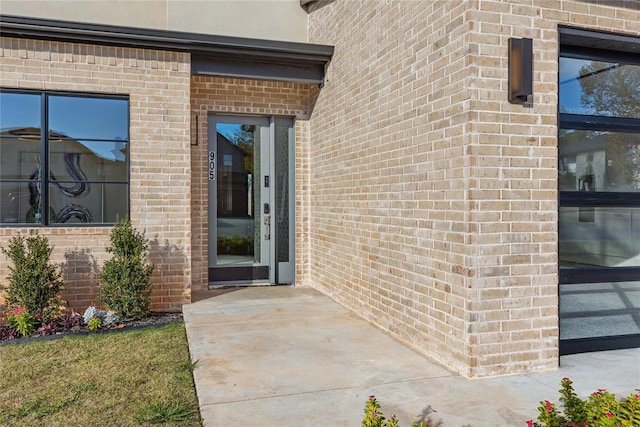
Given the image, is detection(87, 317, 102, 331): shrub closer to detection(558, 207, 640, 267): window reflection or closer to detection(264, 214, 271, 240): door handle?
detection(264, 214, 271, 240): door handle

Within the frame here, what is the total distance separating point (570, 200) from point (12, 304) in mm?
5916

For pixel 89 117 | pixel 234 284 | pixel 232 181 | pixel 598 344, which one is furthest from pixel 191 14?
pixel 598 344

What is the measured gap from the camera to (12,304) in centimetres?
539

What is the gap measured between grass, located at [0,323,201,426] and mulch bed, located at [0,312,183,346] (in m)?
0.17

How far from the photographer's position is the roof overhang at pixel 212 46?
224 inches

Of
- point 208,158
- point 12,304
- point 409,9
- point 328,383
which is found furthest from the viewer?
point 208,158

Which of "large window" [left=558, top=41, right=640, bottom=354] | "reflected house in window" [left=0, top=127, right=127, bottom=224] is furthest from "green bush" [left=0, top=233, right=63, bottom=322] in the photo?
"large window" [left=558, top=41, right=640, bottom=354]

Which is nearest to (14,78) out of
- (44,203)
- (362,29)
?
(44,203)

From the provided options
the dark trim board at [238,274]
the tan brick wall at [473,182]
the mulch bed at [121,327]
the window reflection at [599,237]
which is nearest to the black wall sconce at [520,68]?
the tan brick wall at [473,182]

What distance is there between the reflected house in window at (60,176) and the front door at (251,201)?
5.38ft

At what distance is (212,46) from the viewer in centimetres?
634

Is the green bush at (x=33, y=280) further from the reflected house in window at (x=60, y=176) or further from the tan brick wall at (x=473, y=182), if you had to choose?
the tan brick wall at (x=473, y=182)

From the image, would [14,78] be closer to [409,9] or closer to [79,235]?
[79,235]

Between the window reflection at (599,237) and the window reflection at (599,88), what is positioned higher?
the window reflection at (599,88)
